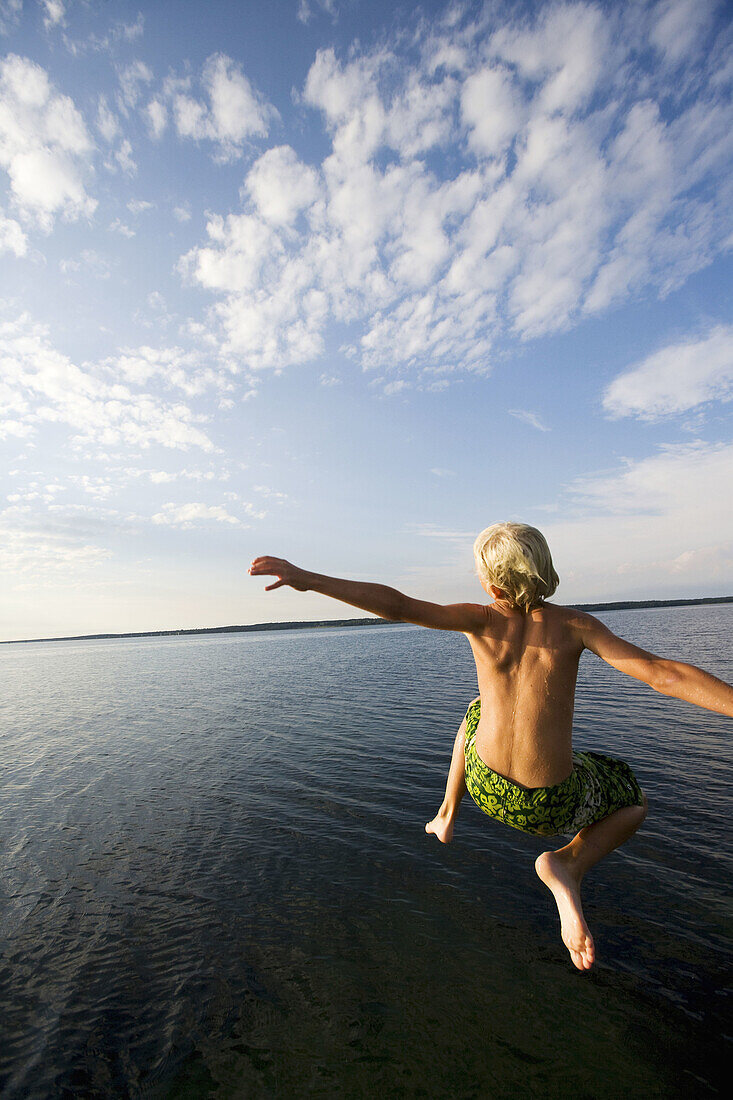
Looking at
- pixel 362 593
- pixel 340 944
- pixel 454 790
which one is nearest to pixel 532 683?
pixel 362 593

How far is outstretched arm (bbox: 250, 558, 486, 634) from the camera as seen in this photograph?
2.98m

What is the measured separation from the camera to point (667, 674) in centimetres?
287

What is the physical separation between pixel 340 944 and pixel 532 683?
3611 millimetres

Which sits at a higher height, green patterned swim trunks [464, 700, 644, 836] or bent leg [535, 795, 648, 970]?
green patterned swim trunks [464, 700, 644, 836]

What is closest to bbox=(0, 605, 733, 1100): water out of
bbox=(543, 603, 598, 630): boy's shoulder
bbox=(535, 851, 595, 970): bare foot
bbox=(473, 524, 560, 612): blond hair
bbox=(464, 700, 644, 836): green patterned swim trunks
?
bbox=(535, 851, 595, 970): bare foot

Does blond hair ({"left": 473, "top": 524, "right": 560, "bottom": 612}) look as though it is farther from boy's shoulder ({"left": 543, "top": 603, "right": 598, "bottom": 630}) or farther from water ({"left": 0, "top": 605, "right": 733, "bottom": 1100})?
water ({"left": 0, "top": 605, "right": 733, "bottom": 1100})

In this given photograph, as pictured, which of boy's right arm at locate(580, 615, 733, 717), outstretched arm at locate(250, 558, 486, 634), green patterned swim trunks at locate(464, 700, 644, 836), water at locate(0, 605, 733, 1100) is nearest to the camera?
boy's right arm at locate(580, 615, 733, 717)

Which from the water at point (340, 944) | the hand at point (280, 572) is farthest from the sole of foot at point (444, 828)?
the hand at point (280, 572)

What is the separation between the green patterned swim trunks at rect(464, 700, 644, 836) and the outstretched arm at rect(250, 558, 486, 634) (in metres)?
1.31

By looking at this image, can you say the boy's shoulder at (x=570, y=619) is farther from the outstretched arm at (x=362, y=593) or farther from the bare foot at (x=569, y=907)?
the bare foot at (x=569, y=907)

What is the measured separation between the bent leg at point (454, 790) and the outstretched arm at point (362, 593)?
4.47 feet

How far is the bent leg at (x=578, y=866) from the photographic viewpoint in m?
3.16

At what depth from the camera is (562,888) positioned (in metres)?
3.34

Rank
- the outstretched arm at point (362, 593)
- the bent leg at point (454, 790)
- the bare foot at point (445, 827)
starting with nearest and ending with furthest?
the outstretched arm at point (362, 593)
the bent leg at point (454, 790)
the bare foot at point (445, 827)
